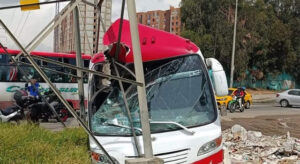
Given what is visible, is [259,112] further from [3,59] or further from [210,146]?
[210,146]

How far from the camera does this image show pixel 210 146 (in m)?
4.20

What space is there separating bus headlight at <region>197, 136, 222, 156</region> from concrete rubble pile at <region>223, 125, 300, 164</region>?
2576 millimetres

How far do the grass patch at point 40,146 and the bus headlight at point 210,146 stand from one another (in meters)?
1.77

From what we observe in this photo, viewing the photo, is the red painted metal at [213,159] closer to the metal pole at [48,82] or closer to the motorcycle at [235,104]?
the metal pole at [48,82]

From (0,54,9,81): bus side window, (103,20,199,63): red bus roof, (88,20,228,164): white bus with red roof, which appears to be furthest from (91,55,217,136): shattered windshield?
(0,54,9,81): bus side window

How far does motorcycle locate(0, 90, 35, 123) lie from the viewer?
11.0m

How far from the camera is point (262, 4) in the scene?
42938 millimetres

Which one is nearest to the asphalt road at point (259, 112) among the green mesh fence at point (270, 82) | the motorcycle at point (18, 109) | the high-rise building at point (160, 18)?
the motorcycle at point (18, 109)

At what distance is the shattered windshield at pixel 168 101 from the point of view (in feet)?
14.1

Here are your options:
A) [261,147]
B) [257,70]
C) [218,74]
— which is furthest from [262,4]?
[218,74]

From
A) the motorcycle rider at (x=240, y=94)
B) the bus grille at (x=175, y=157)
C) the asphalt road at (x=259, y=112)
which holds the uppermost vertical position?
the bus grille at (x=175, y=157)

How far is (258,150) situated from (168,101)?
4729mm

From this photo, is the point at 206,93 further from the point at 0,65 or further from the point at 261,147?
the point at 0,65

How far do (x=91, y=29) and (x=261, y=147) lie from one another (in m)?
4.89
